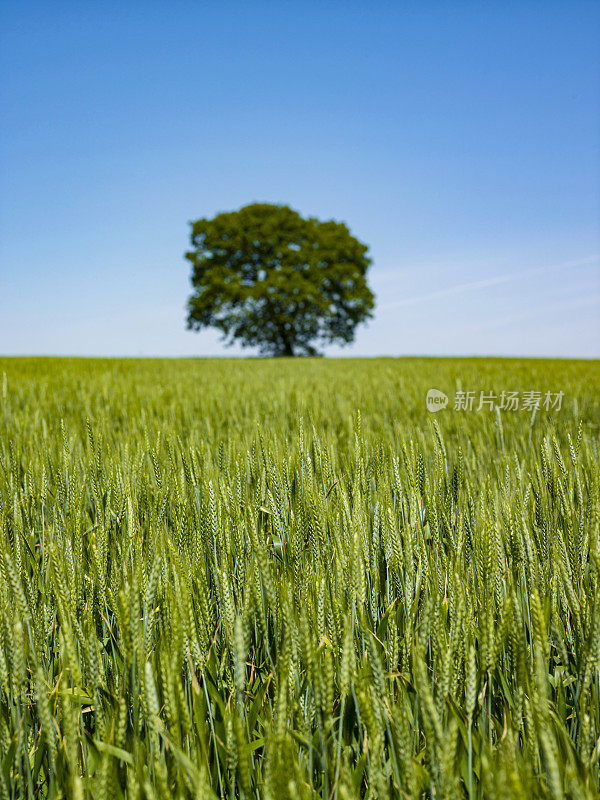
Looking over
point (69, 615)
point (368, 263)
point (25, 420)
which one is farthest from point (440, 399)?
point (368, 263)

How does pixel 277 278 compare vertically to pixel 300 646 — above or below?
above

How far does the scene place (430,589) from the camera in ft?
2.91

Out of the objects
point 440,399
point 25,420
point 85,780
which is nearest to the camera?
point 85,780

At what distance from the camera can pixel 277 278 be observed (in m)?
26.1

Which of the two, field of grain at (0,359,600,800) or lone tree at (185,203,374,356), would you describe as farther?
lone tree at (185,203,374,356)

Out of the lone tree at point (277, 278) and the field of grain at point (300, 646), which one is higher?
the lone tree at point (277, 278)

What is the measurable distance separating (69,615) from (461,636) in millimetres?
637

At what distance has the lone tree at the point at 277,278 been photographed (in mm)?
26812

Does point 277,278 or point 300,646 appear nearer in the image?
point 300,646

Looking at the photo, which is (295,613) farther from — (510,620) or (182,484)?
(182,484)

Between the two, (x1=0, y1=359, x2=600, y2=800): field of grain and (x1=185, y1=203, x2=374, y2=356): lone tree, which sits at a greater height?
(x1=185, y1=203, x2=374, y2=356): lone tree

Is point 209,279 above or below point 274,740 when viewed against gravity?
above

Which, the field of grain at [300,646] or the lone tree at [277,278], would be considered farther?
the lone tree at [277,278]

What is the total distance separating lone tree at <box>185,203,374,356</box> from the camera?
26.8m
